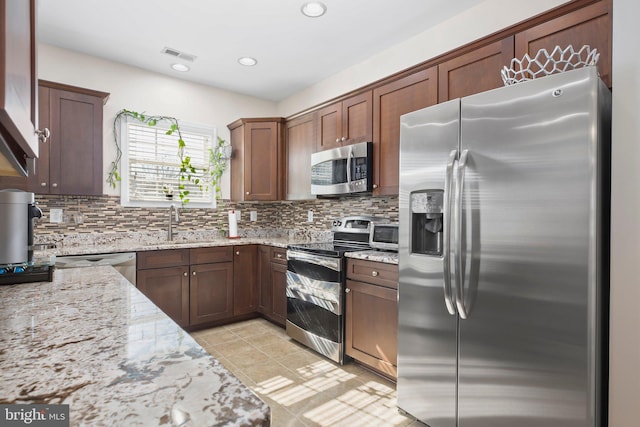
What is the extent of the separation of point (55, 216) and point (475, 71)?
3.63 meters

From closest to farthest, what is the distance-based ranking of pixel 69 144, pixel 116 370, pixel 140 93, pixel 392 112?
pixel 116 370 → pixel 392 112 → pixel 69 144 → pixel 140 93

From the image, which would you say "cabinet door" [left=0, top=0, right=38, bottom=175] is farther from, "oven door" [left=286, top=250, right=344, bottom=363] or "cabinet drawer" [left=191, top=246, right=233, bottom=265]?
"cabinet drawer" [left=191, top=246, right=233, bottom=265]

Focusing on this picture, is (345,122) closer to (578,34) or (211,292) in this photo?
(578,34)

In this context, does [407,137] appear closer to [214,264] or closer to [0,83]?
[0,83]

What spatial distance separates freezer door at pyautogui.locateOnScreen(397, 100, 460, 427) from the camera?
1766 mm

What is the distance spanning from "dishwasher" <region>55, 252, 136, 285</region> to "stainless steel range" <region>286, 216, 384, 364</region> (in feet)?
4.46

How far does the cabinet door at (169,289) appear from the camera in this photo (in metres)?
3.10

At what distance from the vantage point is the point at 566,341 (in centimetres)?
137

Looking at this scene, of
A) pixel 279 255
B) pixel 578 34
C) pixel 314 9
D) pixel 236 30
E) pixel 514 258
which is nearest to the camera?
pixel 514 258

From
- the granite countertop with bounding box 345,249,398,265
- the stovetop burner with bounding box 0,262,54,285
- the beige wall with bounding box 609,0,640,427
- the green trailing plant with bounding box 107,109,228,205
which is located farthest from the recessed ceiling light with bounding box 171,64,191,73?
the beige wall with bounding box 609,0,640,427

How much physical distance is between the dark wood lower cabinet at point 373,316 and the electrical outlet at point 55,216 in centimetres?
265

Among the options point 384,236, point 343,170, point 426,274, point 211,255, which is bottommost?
point 211,255

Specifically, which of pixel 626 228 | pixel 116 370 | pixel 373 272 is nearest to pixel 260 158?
pixel 373 272

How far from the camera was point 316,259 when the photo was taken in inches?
111
